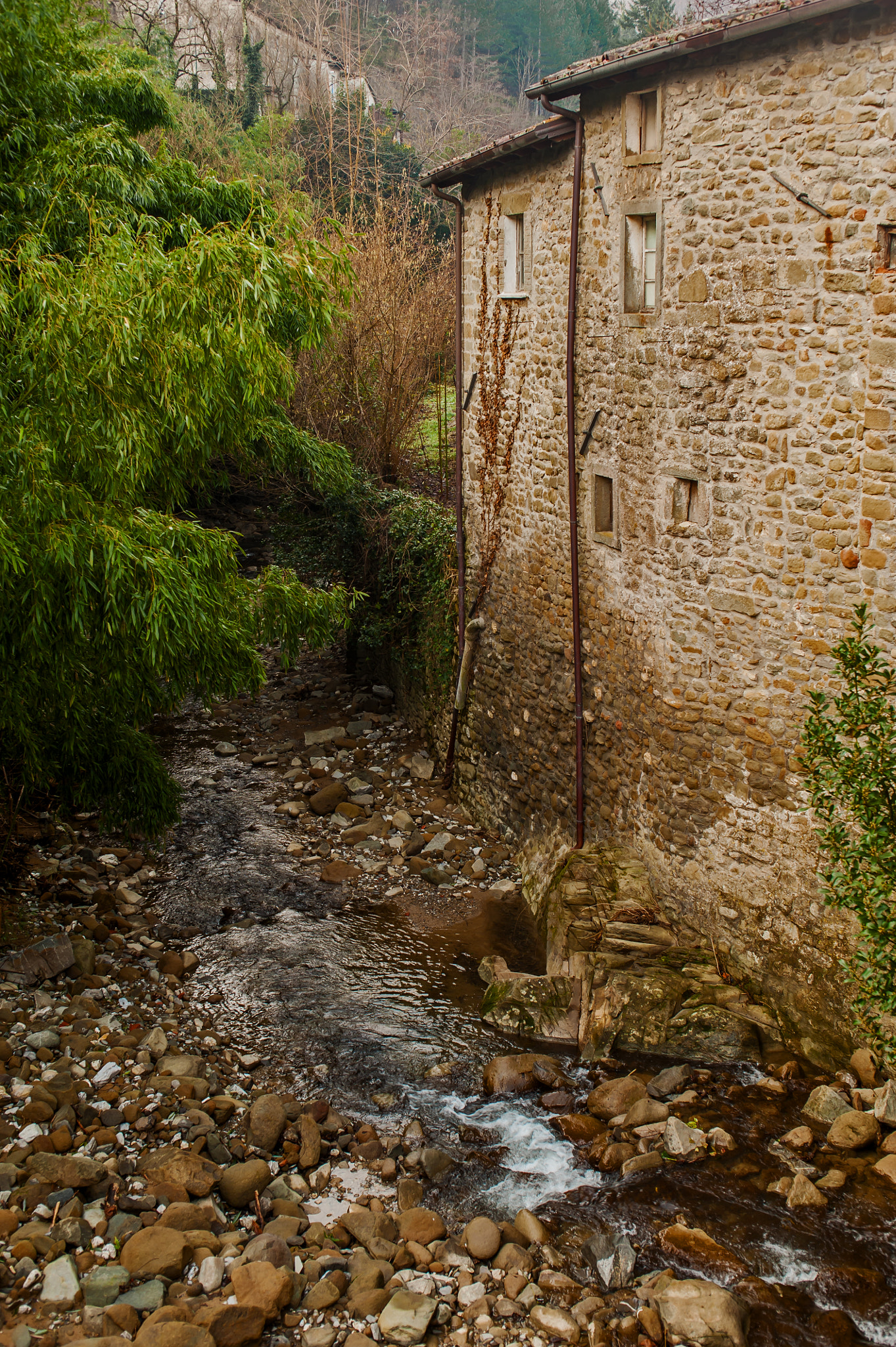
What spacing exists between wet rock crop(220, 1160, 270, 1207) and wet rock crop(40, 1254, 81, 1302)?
3.28 ft

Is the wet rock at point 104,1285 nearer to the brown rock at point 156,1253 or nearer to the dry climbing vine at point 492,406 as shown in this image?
the brown rock at point 156,1253

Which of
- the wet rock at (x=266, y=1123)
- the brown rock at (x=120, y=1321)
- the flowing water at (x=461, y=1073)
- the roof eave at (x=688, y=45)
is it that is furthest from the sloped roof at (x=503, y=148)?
the brown rock at (x=120, y=1321)

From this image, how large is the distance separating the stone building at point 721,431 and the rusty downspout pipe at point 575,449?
78 millimetres

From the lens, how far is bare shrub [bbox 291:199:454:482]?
49.0ft

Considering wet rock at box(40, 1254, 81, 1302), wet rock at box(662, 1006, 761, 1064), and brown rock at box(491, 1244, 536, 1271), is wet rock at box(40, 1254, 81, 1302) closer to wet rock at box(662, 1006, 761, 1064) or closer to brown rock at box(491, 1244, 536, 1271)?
brown rock at box(491, 1244, 536, 1271)

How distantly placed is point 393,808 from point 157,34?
2303 centimetres

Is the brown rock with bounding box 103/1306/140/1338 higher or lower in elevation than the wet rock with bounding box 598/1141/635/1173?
higher

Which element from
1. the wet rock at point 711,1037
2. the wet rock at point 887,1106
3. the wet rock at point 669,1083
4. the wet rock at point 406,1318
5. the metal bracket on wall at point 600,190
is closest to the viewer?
the wet rock at point 406,1318

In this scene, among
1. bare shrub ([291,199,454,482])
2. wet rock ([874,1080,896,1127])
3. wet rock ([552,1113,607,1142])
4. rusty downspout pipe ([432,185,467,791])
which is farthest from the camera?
bare shrub ([291,199,454,482])

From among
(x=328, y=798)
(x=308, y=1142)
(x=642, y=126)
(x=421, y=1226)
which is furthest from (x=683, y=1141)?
(x=642, y=126)

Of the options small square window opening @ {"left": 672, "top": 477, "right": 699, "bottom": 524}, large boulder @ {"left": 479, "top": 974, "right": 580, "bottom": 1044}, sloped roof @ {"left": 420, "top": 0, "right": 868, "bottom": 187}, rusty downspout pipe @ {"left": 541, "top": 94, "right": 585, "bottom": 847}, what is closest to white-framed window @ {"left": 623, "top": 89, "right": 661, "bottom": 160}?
sloped roof @ {"left": 420, "top": 0, "right": 868, "bottom": 187}

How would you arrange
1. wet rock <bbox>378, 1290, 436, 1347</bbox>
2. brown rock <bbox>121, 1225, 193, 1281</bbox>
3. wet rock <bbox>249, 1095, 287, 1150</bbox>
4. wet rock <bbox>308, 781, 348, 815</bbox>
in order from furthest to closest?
1. wet rock <bbox>308, 781, 348, 815</bbox>
2. wet rock <bbox>249, 1095, 287, 1150</bbox>
3. brown rock <bbox>121, 1225, 193, 1281</bbox>
4. wet rock <bbox>378, 1290, 436, 1347</bbox>

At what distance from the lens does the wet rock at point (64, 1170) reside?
5.58 metres

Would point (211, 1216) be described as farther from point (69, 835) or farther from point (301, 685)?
point (301, 685)
